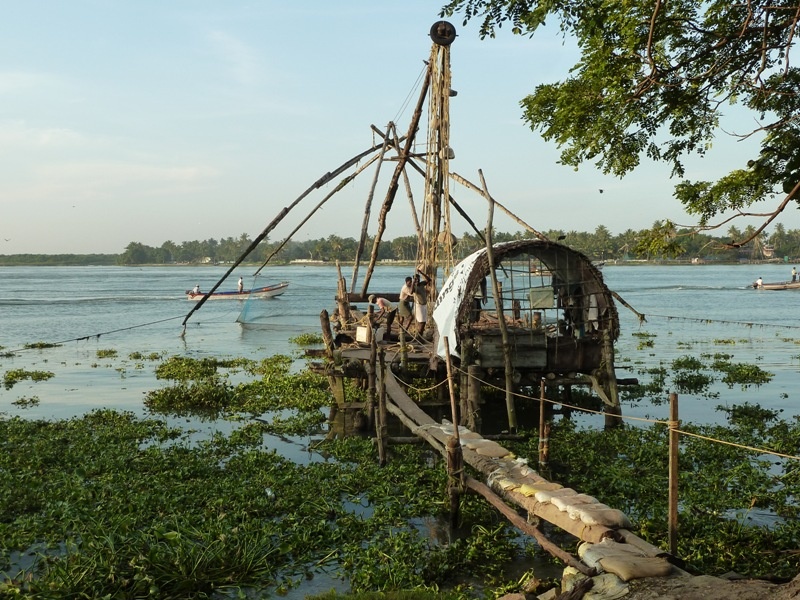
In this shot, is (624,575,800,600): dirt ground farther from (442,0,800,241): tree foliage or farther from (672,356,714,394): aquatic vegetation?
(672,356,714,394): aquatic vegetation

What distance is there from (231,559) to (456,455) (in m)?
2.80

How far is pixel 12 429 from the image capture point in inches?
553

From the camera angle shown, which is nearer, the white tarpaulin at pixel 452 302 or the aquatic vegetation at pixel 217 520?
the aquatic vegetation at pixel 217 520

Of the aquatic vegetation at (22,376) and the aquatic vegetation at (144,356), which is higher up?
the aquatic vegetation at (22,376)

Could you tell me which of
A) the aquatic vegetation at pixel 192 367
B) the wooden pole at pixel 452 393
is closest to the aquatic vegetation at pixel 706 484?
the wooden pole at pixel 452 393

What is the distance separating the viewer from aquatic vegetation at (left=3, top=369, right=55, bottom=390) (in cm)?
2104

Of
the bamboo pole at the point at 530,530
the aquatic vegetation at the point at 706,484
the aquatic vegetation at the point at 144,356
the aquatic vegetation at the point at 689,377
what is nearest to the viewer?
the bamboo pole at the point at 530,530

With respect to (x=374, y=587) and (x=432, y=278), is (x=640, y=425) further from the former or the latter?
(x=374, y=587)

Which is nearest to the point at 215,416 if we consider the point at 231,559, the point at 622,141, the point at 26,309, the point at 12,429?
the point at 12,429

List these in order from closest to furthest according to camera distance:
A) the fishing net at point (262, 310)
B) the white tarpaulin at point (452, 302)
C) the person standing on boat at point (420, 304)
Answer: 1. the white tarpaulin at point (452, 302)
2. the person standing on boat at point (420, 304)
3. the fishing net at point (262, 310)

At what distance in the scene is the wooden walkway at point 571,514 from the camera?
5570mm

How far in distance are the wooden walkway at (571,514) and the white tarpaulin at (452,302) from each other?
3.46m

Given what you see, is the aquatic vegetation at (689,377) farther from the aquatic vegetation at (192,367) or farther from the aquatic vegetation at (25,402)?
the aquatic vegetation at (25,402)

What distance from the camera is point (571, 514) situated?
6703 mm
